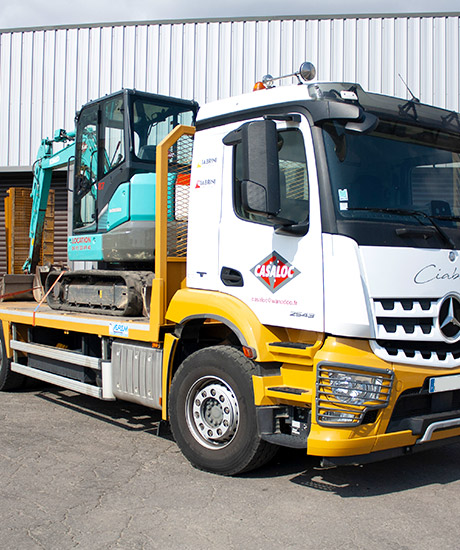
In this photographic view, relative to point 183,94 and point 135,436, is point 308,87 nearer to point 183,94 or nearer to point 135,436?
point 135,436

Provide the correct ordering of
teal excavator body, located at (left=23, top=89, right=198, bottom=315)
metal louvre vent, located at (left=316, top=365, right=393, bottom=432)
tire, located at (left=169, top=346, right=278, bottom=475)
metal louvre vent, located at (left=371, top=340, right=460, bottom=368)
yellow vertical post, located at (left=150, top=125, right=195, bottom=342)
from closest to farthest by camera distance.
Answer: metal louvre vent, located at (left=316, top=365, right=393, bottom=432)
metal louvre vent, located at (left=371, top=340, right=460, bottom=368)
tire, located at (left=169, top=346, right=278, bottom=475)
yellow vertical post, located at (left=150, top=125, right=195, bottom=342)
teal excavator body, located at (left=23, top=89, right=198, bottom=315)

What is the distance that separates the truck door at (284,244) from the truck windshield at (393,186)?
0.70ft

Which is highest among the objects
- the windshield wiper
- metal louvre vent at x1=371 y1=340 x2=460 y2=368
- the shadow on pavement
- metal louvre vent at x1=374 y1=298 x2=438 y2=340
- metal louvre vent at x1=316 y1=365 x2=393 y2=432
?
the windshield wiper

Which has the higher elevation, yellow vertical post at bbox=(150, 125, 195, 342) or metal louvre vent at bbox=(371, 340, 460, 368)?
yellow vertical post at bbox=(150, 125, 195, 342)

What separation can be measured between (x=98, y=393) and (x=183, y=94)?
960 centimetres

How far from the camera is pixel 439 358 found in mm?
4891

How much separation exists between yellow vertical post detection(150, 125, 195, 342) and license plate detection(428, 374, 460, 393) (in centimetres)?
245

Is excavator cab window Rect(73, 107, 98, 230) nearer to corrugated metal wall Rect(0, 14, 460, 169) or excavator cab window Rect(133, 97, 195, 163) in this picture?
excavator cab window Rect(133, 97, 195, 163)

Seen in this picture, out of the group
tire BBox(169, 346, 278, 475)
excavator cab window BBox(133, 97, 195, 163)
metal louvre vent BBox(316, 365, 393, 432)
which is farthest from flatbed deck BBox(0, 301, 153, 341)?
metal louvre vent BBox(316, 365, 393, 432)

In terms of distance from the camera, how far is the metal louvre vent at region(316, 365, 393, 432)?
452cm

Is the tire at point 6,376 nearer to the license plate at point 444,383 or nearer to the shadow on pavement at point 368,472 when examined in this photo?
the shadow on pavement at point 368,472

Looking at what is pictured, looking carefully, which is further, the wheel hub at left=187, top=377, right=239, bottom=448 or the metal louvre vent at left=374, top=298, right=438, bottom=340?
the wheel hub at left=187, top=377, right=239, bottom=448

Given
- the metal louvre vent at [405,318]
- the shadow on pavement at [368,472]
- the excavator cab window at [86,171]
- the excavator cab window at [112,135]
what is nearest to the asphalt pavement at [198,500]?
the shadow on pavement at [368,472]

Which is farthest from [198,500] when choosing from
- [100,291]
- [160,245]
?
[100,291]
